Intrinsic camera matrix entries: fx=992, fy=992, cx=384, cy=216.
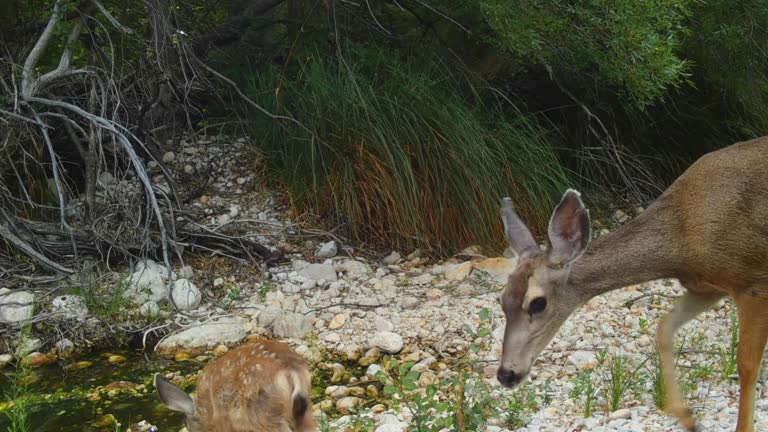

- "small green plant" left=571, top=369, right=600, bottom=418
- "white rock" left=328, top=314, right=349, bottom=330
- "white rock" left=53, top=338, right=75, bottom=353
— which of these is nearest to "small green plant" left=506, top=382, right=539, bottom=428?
"small green plant" left=571, top=369, right=600, bottom=418

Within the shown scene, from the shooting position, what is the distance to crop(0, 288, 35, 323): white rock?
6.79m

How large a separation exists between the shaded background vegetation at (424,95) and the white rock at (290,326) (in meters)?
1.59

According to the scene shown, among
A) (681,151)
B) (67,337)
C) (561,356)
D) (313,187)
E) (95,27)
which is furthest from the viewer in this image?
(681,151)

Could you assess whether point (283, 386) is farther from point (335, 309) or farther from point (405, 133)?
point (405, 133)

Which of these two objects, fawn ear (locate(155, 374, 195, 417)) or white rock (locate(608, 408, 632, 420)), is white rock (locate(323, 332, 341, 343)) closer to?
white rock (locate(608, 408, 632, 420))

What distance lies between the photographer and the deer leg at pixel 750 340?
4387 millimetres

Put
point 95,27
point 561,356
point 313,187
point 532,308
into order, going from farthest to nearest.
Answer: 1. point 313,187
2. point 95,27
3. point 561,356
4. point 532,308

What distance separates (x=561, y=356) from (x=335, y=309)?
1840 mm

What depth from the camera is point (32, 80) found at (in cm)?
731

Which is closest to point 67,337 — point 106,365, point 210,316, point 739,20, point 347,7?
→ point 106,365

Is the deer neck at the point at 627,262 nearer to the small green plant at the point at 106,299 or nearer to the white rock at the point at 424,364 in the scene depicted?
the white rock at the point at 424,364

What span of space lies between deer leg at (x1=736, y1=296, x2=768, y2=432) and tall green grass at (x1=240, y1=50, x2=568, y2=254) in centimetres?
387

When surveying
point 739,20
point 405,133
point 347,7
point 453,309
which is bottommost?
point 453,309

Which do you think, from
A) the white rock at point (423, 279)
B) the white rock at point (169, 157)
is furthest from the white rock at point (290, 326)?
the white rock at point (169, 157)
